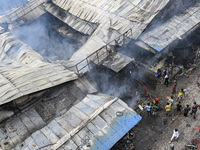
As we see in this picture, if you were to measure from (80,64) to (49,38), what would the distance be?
40.0 feet

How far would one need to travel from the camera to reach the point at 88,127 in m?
11.3

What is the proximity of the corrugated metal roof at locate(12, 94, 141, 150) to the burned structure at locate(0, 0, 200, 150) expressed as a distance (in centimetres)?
5

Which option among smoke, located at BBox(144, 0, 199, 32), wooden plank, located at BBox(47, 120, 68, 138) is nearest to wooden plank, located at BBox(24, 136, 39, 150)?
wooden plank, located at BBox(47, 120, 68, 138)

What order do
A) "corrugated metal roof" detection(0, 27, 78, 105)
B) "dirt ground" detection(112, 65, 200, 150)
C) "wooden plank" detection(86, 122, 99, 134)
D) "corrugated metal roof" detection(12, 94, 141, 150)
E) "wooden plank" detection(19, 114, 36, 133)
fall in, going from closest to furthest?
"corrugated metal roof" detection(12, 94, 141, 150) → "wooden plank" detection(86, 122, 99, 134) → "corrugated metal roof" detection(0, 27, 78, 105) → "wooden plank" detection(19, 114, 36, 133) → "dirt ground" detection(112, 65, 200, 150)

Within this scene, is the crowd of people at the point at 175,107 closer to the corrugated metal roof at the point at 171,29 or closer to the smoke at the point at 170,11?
the corrugated metal roof at the point at 171,29

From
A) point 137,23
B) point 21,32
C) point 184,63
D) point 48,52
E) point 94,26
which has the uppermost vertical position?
point 137,23

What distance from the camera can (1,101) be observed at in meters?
11.4

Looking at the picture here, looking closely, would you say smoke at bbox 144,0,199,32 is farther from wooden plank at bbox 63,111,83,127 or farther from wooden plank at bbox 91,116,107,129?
wooden plank at bbox 63,111,83,127

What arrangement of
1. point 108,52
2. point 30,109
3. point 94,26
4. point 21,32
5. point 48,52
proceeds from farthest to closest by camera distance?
point 48,52
point 21,32
point 94,26
point 108,52
point 30,109

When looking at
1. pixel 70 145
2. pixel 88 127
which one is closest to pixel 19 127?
pixel 70 145

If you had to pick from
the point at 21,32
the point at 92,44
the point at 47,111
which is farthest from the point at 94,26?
the point at 47,111

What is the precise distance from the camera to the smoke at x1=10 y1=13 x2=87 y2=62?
2389cm

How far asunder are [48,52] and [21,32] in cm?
408

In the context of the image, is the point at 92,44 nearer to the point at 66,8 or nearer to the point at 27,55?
the point at 27,55
